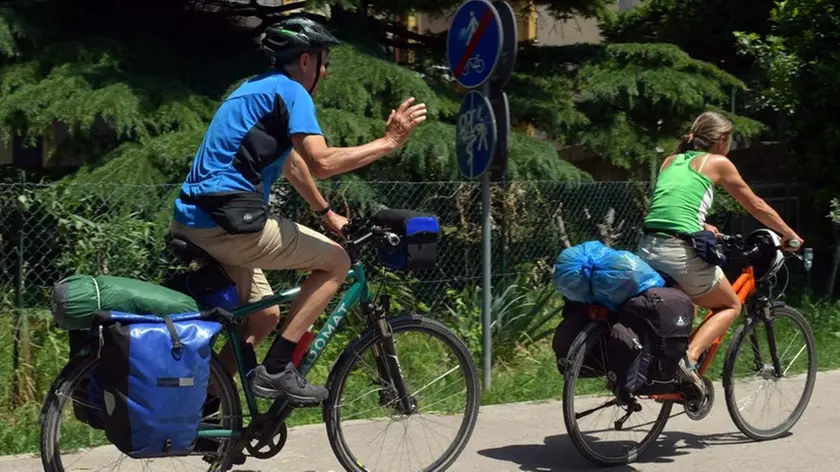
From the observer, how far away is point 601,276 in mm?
5039

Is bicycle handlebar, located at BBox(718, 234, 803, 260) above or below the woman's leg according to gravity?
above

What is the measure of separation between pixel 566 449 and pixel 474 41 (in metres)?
2.52

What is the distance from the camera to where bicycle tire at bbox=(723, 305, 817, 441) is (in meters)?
5.70

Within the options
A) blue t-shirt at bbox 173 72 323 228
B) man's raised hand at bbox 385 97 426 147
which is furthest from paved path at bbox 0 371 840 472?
man's raised hand at bbox 385 97 426 147

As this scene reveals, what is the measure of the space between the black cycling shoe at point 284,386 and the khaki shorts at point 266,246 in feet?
1.37

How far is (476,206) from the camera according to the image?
7930mm

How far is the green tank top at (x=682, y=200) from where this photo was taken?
543cm

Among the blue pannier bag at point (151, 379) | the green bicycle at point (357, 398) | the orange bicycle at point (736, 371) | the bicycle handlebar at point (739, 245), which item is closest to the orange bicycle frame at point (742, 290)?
the orange bicycle at point (736, 371)

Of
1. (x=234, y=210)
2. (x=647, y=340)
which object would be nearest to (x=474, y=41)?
(x=647, y=340)

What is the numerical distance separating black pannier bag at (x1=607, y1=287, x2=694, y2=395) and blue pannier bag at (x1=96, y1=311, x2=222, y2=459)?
2.10 meters

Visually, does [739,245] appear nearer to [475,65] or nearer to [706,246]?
[706,246]

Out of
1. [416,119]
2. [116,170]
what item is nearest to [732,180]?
[416,119]

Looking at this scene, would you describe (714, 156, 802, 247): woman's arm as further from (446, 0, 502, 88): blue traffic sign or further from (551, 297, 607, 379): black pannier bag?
(446, 0, 502, 88): blue traffic sign

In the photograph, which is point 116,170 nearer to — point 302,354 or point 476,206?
point 476,206
